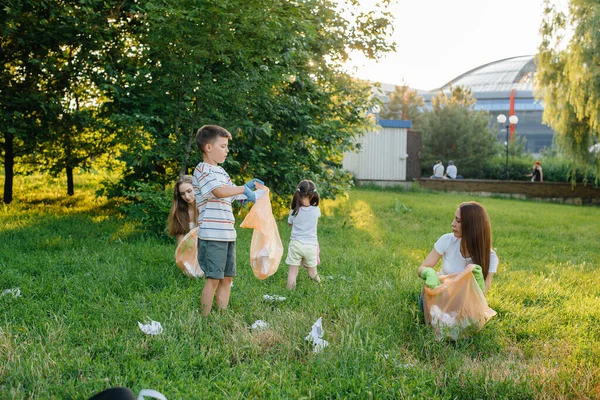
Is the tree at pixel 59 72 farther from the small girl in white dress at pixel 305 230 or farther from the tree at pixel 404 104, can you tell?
the tree at pixel 404 104

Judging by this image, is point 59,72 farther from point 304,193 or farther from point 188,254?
point 304,193

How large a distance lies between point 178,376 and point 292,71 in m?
6.95

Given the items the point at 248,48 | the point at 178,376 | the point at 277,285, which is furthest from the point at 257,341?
the point at 248,48

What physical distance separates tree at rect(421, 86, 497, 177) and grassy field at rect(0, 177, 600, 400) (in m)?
26.3

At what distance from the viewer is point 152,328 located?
425 centimetres

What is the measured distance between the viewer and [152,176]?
9.80m

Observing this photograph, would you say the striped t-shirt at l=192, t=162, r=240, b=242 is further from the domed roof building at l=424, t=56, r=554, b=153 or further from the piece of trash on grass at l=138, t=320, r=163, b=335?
the domed roof building at l=424, t=56, r=554, b=153

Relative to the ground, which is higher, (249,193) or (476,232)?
(249,193)

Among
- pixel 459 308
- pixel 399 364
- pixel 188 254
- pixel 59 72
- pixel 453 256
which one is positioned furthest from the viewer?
pixel 59 72

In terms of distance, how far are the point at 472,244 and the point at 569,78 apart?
16468 mm

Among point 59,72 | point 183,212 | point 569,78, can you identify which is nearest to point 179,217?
point 183,212

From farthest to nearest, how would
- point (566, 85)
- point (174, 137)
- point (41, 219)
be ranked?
1. point (566, 85)
2. point (41, 219)
3. point (174, 137)

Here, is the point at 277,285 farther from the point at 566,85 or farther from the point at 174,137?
the point at 566,85

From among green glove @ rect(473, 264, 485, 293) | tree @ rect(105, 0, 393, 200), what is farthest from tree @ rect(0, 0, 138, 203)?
green glove @ rect(473, 264, 485, 293)
